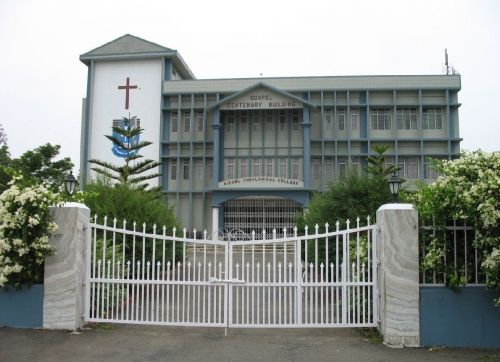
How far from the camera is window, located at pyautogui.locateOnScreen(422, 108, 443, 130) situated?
31.5 m

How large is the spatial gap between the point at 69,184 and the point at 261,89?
22.2 m

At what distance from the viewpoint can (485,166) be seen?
6516 mm

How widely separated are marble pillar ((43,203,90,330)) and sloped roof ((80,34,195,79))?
86.8ft

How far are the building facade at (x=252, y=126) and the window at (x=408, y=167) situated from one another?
0.20 feet

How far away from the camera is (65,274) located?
23.8 ft

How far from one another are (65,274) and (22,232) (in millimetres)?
816

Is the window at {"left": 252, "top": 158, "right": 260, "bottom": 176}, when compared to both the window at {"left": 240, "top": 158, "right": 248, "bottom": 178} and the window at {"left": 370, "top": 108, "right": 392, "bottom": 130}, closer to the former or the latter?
the window at {"left": 240, "top": 158, "right": 248, "bottom": 178}

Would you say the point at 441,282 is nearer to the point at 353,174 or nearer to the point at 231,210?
the point at 353,174

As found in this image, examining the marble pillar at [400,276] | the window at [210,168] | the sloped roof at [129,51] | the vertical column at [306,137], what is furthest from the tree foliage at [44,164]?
the marble pillar at [400,276]

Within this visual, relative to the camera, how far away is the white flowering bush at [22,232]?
23.2ft

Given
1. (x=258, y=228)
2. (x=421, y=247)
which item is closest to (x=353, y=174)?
(x=421, y=247)

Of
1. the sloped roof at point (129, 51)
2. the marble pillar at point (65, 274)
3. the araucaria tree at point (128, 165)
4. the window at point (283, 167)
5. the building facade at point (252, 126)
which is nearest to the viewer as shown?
the marble pillar at point (65, 274)

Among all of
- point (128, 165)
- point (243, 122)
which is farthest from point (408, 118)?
point (128, 165)

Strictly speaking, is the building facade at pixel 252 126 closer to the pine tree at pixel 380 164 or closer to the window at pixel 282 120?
the window at pixel 282 120
